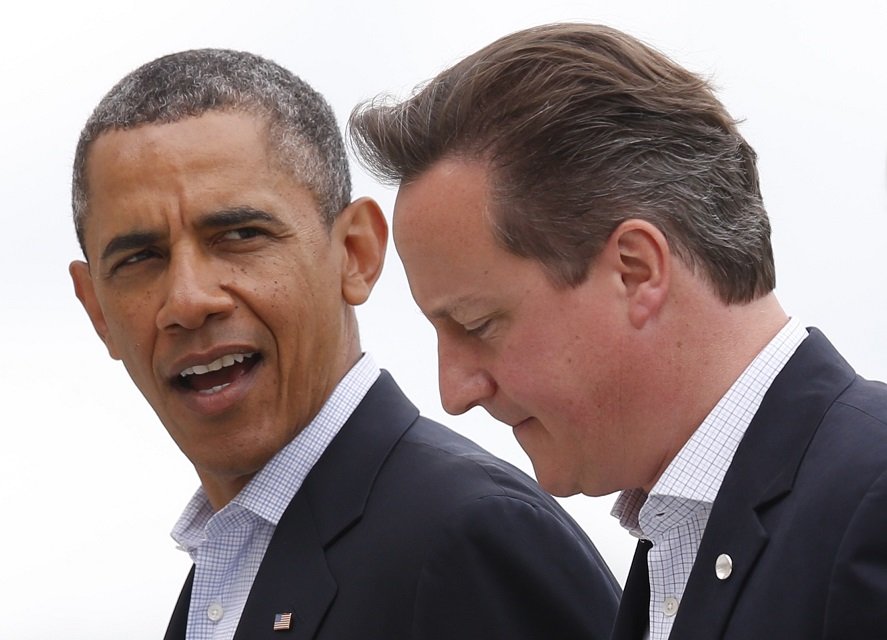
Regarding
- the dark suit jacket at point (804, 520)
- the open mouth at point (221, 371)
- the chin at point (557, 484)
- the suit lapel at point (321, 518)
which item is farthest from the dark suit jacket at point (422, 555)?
the dark suit jacket at point (804, 520)

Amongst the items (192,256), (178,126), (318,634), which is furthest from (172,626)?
(178,126)

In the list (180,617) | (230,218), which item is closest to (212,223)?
(230,218)

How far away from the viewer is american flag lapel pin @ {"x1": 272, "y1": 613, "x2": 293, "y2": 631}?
3117 mm

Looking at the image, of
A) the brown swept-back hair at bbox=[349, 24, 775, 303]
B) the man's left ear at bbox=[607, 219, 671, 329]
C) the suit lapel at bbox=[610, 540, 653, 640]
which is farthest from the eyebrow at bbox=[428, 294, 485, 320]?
the suit lapel at bbox=[610, 540, 653, 640]

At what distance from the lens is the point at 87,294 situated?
382cm

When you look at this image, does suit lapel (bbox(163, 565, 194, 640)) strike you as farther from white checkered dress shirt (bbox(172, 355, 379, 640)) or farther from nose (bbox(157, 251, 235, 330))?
nose (bbox(157, 251, 235, 330))

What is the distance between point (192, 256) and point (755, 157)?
1261mm

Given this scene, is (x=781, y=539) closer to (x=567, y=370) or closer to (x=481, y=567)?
(x=567, y=370)

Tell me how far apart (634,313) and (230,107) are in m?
1.34

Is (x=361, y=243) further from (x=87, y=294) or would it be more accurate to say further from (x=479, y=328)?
(x=479, y=328)

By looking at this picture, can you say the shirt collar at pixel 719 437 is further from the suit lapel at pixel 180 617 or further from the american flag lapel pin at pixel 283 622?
the suit lapel at pixel 180 617

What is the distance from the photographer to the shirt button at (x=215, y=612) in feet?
11.0

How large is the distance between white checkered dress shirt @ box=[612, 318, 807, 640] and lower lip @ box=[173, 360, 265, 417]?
109 centimetres

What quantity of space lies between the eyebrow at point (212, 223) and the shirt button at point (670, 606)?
4.33 feet
